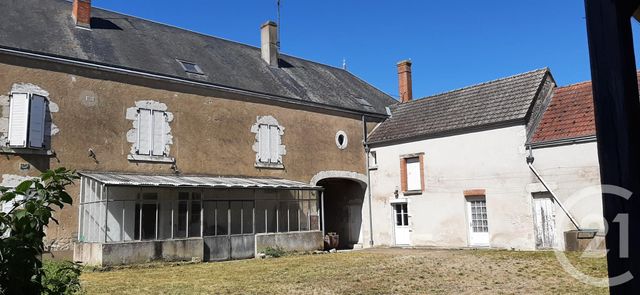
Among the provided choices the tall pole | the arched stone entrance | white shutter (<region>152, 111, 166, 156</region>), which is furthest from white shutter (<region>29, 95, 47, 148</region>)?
the tall pole

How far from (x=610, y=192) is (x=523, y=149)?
1344cm

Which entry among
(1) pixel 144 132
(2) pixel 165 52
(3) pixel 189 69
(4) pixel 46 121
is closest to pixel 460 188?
(3) pixel 189 69

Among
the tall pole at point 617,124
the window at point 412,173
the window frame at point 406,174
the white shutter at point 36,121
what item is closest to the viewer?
the tall pole at point 617,124

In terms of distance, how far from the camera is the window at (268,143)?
15.8 m

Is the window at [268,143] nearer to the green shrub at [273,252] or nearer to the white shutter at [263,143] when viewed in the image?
the white shutter at [263,143]

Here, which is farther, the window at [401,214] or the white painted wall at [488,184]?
the window at [401,214]

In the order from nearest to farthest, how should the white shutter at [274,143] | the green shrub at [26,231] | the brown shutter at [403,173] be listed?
the green shrub at [26,231]
the white shutter at [274,143]
the brown shutter at [403,173]

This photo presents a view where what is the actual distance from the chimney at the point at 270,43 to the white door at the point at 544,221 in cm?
1018

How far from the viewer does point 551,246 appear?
1355 cm

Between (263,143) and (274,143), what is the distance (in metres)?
0.42

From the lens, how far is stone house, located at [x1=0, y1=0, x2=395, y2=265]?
11789mm

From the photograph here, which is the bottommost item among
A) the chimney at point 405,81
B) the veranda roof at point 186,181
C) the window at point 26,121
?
the veranda roof at point 186,181

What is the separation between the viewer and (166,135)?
45.3 feet

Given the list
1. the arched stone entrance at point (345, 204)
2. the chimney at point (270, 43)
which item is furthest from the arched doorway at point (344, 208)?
the chimney at point (270, 43)
